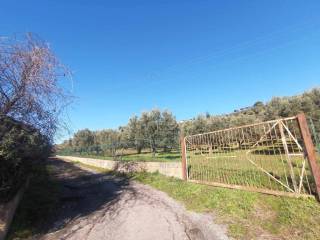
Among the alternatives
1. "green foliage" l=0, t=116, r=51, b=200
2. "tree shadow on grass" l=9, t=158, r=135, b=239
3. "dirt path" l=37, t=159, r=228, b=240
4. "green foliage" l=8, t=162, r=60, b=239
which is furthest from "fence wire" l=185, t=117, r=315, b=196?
"green foliage" l=0, t=116, r=51, b=200

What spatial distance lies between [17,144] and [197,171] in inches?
300

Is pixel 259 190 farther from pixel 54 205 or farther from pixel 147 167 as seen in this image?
pixel 147 167

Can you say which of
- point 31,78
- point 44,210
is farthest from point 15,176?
point 31,78

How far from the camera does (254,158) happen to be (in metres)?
8.07

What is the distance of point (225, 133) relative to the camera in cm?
927

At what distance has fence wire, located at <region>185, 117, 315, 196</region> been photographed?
21.7ft

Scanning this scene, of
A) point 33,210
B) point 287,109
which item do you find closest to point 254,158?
point 33,210

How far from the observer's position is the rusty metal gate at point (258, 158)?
6219 mm

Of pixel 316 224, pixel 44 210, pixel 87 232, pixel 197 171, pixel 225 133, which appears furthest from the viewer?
pixel 197 171

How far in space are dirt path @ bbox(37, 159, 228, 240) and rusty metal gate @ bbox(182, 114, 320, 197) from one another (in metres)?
2.45

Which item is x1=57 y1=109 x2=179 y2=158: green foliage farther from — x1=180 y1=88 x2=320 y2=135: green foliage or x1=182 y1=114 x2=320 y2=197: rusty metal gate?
x1=182 y1=114 x2=320 y2=197: rusty metal gate

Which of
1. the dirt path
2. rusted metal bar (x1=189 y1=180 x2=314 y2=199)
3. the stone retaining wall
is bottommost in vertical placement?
the dirt path

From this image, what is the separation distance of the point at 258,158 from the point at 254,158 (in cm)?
15

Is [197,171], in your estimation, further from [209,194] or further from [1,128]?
[1,128]
